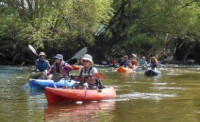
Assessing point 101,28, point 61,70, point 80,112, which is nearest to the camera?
point 80,112

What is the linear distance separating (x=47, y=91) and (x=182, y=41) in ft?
103

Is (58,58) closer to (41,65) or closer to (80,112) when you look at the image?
(41,65)

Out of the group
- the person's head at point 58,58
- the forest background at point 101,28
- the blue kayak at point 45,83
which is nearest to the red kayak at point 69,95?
the blue kayak at point 45,83

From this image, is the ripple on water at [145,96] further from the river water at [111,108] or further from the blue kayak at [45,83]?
the blue kayak at [45,83]

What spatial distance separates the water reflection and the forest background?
17151 mm

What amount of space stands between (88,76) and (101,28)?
25.8 metres

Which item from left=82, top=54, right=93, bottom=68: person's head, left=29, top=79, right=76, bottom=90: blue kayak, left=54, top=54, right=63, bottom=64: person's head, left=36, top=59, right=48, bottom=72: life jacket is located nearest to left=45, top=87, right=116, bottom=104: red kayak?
→ left=82, top=54, right=93, bottom=68: person's head

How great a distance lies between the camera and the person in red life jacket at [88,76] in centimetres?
1099

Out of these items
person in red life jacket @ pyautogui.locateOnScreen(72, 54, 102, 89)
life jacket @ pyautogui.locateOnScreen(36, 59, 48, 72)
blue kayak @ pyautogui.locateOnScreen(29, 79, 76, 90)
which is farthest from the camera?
life jacket @ pyautogui.locateOnScreen(36, 59, 48, 72)

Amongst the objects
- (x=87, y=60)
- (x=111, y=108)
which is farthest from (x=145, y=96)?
(x=111, y=108)

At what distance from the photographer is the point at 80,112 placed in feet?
31.0

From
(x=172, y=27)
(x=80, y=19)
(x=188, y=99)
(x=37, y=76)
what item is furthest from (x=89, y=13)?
(x=188, y=99)

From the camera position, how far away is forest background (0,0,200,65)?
29.2 m

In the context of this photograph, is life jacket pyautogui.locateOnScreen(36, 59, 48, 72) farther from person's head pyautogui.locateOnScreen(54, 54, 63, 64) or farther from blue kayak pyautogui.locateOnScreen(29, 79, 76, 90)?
person's head pyautogui.locateOnScreen(54, 54, 63, 64)
